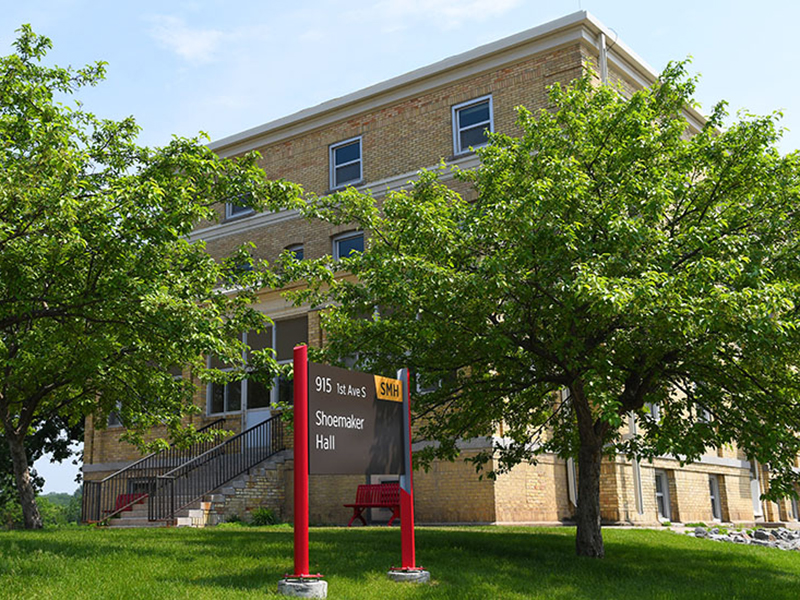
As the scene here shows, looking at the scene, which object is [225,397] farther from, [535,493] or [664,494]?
[664,494]

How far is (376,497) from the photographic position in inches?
803

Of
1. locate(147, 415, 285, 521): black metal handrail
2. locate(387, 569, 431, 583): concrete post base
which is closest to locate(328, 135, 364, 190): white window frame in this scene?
locate(147, 415, 285, 521): black metal handrail

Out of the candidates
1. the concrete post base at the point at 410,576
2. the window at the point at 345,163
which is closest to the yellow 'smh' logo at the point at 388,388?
the concrete post base at the point at 410,576

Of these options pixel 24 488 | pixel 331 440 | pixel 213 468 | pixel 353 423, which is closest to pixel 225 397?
pixel 213 468

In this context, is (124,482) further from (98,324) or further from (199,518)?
(98,324)

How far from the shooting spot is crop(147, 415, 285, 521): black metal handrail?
20.3 meters

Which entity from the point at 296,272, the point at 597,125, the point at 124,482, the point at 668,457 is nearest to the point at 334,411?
the point at 296,272

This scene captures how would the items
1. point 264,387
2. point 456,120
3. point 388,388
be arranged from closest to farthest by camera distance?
point 388,388 < point 456,120 < point 264,387

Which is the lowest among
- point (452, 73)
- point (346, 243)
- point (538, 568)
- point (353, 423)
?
point (538, 568)

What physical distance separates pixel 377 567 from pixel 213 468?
12.3m

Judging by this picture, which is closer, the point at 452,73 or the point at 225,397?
the point at 452,73

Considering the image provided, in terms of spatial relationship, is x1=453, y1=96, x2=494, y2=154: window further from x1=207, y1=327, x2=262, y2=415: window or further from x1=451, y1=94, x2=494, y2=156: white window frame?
x1=207, y1=327, x2=262, y2=415: window

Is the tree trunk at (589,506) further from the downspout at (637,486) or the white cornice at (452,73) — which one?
the white cornice at (452,73)

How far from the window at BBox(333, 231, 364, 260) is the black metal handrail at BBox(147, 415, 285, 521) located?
615 centimetres
